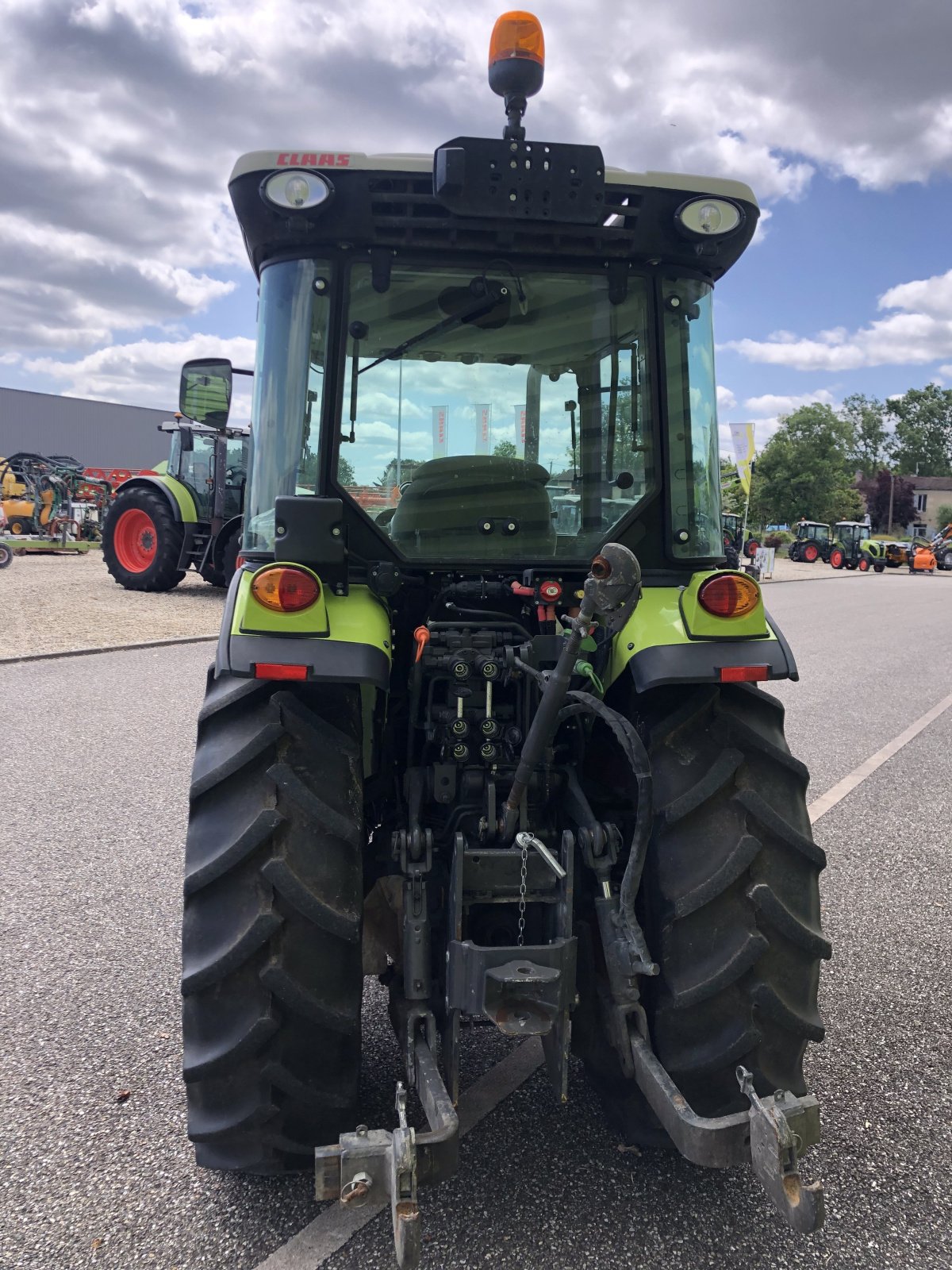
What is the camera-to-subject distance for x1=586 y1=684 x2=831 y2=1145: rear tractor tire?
2.26m

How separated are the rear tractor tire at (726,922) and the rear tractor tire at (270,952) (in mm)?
725

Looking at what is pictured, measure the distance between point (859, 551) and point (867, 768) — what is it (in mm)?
38796

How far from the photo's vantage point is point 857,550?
4259 centimetres

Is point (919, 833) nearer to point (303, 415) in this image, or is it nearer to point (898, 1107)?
point (898, 1107)

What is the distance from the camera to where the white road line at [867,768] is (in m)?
5.77

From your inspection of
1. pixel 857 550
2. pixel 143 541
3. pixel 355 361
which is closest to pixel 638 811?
pixel 355 361

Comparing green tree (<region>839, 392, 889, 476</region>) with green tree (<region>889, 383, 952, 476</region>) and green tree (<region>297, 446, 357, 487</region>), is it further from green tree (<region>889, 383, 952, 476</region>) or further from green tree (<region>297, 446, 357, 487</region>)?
green tree (<region>297, 446, 357, 487</region>)

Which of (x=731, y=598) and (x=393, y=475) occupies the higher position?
(x=393, y=475)

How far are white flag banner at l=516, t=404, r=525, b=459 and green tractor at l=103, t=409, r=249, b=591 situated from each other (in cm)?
1214

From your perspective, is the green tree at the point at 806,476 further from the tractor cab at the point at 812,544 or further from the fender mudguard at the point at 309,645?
the fender mudguard at the point at 309,645

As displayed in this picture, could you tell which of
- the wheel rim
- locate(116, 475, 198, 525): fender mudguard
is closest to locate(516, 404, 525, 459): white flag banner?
locate(116, 475, 198, 525): fender mudguard

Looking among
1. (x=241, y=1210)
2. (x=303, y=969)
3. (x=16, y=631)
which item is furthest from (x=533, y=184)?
(x=16, y=631)

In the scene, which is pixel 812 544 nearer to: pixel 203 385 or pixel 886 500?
pixel 203 385

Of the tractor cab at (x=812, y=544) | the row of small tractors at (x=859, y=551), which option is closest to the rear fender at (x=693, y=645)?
the row of small tractors at (x=859, y=551)
